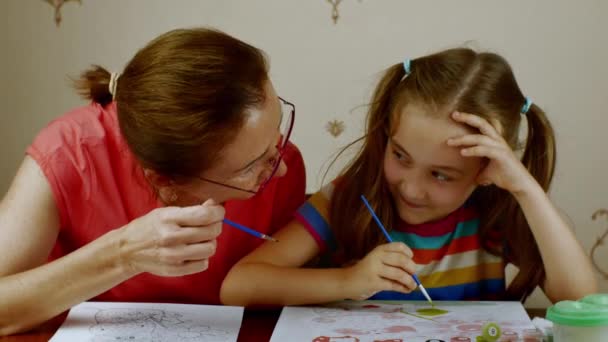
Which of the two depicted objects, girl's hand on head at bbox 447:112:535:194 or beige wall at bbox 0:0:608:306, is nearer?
girl's hand on head at bbox 447:112:535:194

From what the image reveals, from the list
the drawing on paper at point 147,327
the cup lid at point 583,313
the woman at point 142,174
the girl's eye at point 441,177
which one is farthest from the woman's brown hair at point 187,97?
the cup lid at point 583,313

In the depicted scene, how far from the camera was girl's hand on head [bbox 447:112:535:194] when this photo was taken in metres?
1.17

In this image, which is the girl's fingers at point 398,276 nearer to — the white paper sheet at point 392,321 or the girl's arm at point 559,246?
the white paper sheet at point 392,321

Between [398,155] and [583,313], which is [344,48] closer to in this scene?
[398,155]

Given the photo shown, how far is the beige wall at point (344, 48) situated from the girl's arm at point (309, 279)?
57cm

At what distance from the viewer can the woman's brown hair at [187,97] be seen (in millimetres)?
1017

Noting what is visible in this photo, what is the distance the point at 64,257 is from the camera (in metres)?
1.11

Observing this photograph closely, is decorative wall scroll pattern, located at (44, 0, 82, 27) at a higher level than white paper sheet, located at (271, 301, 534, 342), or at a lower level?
higher

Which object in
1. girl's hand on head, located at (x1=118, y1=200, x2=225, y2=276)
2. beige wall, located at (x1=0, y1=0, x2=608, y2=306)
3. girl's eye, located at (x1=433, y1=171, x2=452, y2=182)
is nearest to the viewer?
girl's hand on head, located at (x1=118, y1=200, x2=225, y2=276)

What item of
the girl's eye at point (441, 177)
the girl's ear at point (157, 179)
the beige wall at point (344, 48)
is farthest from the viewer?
the beige wall at point (344, 48)

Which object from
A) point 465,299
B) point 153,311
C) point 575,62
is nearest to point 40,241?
point 153,311

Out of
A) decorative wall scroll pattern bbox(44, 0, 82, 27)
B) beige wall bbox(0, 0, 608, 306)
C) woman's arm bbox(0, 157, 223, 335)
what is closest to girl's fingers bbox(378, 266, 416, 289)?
woman's arm bbox(0, 157, 223, 335)

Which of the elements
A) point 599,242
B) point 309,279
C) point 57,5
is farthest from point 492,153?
point 57,5

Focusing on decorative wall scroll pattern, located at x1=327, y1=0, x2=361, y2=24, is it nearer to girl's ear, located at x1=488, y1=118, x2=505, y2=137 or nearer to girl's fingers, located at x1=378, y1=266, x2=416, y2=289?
girl's ear, located at x1=488, y1=118, x2=505, y2=137
